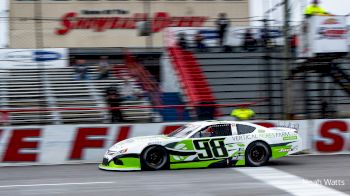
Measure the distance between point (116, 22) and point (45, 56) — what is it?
8.71 m

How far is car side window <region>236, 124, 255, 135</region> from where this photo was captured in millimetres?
14211

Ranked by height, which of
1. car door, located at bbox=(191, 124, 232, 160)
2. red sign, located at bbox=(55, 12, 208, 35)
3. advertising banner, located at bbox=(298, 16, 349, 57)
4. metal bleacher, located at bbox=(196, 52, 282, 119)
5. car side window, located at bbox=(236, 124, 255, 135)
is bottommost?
car door, located at bbox=(191, 124, 232, 160)

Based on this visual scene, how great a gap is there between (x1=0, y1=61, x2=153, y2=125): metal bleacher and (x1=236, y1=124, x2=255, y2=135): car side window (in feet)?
11.9

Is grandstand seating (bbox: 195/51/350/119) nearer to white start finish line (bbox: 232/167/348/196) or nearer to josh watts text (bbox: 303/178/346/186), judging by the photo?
white start finish line (bbox: 232/167/348/196)

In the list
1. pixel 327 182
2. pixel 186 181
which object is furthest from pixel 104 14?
pixel 327 182

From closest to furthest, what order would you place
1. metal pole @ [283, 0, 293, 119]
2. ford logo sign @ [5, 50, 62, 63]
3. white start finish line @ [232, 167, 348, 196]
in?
white start finish line @ [232, 167, 348, 196] < metal pole @ [283, 0, 293, 119] < ford logo sign @ [5, 50, 62, 63]

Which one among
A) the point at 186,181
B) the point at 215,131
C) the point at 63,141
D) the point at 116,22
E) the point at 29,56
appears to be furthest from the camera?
the point at 116,22

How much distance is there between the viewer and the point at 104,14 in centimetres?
3119

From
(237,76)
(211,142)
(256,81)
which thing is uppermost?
(237,76)

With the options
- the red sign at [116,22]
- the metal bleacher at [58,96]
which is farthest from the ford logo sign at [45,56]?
the red sign at [116,22]

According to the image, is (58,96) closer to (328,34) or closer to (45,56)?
(45,56)

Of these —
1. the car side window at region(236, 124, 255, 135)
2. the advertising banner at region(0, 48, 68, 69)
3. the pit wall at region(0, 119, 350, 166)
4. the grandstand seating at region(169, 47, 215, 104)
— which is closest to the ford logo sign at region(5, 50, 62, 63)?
the advertising banner at region(0, 48, 68, 69)

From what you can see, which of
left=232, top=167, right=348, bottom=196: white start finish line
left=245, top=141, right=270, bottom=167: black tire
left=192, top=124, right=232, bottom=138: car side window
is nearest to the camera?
left=232, top=167, right=348, bottom=196: white start finish line

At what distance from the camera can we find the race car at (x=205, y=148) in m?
13.5
